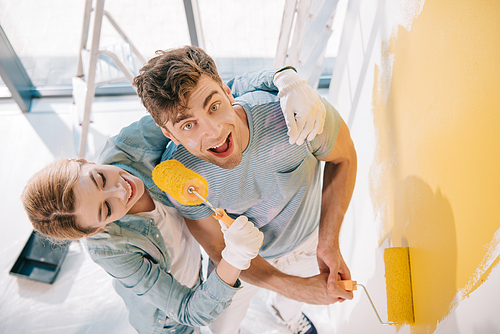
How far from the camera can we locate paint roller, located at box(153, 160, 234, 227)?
1.09 metres

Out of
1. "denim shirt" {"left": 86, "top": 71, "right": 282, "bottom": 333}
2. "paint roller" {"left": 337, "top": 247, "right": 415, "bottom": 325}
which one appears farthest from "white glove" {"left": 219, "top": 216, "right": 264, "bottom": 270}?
"paint roller" {"left": 337, "top": 247, "right": 415, "bottom": 325}

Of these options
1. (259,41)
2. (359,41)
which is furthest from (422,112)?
(259,41)

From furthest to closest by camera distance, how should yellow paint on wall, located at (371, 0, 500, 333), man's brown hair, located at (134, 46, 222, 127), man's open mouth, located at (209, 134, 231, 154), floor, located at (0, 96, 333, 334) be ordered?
1. floor, located at (0, 96, 333, 334)
2. man's open mouth, located at (209, 134, 231, 154)
3. man's brown hair, located at (134, 46, 222, 127)
4. yellow paint on wall, located at (371, 0, 500, 333)

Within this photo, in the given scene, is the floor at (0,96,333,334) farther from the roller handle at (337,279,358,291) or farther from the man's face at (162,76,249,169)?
the man's face at (162,76,249,169)

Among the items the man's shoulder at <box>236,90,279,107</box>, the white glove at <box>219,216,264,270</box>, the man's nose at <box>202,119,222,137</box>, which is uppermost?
the man's shoulder at <box>236,90,279,107</box>

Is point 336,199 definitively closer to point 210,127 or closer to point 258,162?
point 258,162

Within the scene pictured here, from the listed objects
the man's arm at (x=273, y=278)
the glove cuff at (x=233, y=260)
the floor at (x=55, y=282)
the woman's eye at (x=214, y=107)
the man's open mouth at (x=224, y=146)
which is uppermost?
the woman's eye at (x=214, y=107)

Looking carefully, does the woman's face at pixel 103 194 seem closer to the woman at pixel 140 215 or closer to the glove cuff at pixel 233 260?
the woman at pixel 140 215

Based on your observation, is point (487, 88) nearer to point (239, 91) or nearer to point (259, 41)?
point (239, 91)

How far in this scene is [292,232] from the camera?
154 cm

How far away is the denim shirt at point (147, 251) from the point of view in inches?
48.8

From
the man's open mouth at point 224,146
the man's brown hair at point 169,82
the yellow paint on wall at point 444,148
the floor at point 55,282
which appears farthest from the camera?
the floor at point 55,282

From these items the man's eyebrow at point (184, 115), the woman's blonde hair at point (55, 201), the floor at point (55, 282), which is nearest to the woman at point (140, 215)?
the woman's blonde hair at point (55, 201)

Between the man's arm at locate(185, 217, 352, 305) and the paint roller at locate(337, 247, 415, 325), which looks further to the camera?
the man's arm at locate(185, 217, 352, 305)
